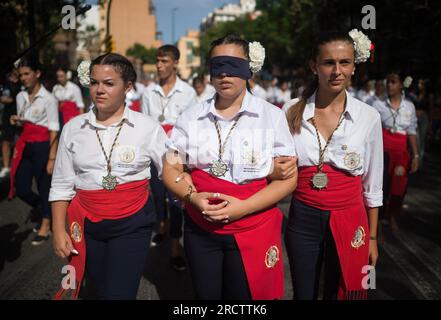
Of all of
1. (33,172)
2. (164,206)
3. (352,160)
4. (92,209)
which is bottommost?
(164,206)

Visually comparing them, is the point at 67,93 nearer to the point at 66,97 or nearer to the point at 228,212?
the point at 66,97

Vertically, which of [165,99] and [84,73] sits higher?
[84,73]

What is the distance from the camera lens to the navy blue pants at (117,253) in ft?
9.19

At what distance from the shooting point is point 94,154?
2.82m

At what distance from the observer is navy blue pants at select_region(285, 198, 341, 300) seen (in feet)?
9.38

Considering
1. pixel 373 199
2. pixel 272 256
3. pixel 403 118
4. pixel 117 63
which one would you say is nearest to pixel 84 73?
pixel 117 63

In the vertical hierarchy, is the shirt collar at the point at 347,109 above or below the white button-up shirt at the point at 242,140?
above

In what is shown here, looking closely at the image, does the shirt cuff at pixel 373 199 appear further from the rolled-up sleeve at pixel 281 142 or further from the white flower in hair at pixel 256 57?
the white flower in hair at pixel 256 57

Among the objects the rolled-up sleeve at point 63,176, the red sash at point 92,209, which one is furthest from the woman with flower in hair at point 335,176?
the rolled-up sleeve at point 63,176

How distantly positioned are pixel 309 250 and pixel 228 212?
853 millimetres

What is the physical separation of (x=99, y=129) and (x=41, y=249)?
3240mm

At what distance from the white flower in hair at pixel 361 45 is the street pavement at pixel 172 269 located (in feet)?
7.76
